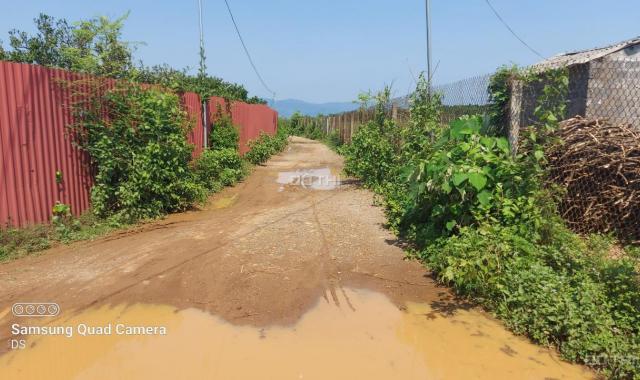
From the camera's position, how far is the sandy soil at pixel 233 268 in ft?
12.5

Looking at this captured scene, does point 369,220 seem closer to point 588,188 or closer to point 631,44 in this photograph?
point 588,188

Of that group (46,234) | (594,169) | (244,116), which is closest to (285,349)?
(46,234)

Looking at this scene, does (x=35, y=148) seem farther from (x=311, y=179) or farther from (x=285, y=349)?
(x=311, y=179)

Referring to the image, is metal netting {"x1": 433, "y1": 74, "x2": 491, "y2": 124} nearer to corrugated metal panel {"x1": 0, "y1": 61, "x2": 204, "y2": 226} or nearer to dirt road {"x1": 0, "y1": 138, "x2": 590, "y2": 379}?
dirt road {"x1": 0, "y1": 138, "x2": 590, "y2": 379}

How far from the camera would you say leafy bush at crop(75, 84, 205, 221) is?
6266mm

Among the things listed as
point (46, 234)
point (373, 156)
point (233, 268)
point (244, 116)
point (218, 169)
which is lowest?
point (233, 268)

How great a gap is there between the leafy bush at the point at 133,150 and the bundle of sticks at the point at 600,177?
5.42 metres

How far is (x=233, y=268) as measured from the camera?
4.53 meters

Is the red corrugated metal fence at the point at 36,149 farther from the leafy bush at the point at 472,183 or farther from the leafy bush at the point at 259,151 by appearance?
the leafy bush at the point at 259,151

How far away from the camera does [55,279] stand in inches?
166

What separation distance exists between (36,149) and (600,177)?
22.6 feet

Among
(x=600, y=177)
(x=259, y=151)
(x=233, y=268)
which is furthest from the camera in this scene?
(x=259, y=151)

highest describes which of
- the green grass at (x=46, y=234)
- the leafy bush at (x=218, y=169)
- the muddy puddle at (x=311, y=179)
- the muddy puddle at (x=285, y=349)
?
the leafy bush at (x=218, y=169)

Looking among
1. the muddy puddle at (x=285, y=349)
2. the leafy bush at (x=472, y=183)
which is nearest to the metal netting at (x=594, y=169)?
the leafy bush at (x=472, y=183)
